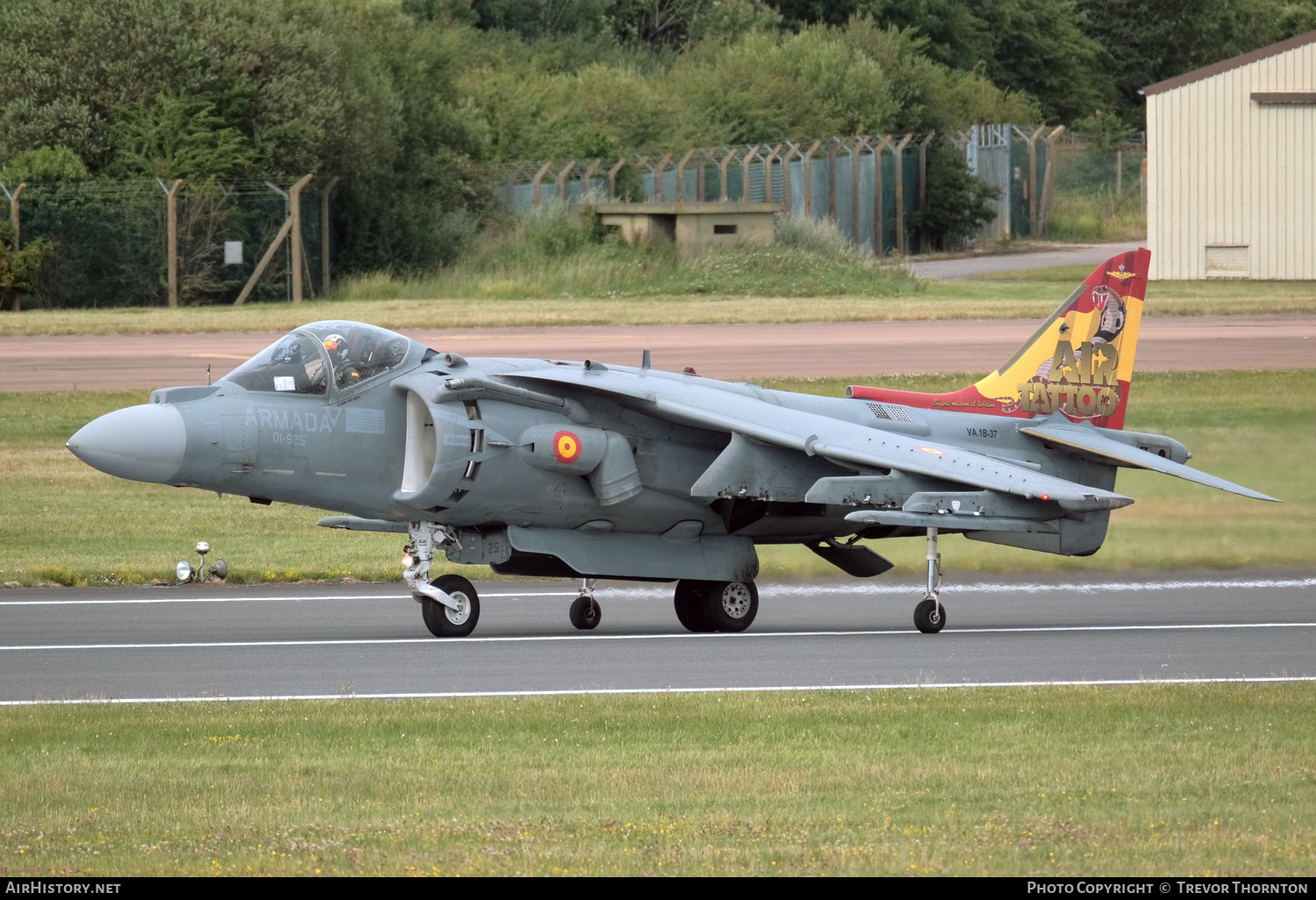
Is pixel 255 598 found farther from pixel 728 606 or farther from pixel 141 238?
pixel 141 238

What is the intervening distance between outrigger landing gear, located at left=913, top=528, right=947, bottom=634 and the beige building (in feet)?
124

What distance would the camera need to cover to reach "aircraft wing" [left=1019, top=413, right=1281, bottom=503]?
1652cm

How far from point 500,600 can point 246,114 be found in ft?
109

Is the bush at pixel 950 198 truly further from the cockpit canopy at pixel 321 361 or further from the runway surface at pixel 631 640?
the cockpit canopy at pixel 321 361

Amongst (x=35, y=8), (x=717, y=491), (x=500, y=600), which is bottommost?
(x=500, y=600)

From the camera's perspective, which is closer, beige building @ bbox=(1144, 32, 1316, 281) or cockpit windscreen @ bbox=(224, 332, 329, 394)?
cockpit windscreen @ bbox=(224, 332, 329, 394)

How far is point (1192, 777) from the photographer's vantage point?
977cm

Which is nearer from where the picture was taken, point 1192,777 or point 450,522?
point 1192,777

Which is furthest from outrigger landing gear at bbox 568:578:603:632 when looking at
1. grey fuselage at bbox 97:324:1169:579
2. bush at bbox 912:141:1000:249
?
bush at bbox 912:141:1000:249

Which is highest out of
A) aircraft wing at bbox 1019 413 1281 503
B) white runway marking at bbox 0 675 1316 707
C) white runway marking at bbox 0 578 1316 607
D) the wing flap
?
aircraft wing at bbox 1019 413 1281 503

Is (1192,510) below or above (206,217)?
below

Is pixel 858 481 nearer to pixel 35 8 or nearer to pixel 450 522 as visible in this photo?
pixel 450 522

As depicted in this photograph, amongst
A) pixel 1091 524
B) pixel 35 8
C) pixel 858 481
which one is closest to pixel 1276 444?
pixel 1091 524

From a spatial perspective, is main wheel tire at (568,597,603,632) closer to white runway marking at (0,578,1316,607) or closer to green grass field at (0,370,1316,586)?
white runway marking at (0,578,1316,607)
